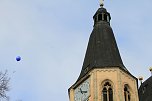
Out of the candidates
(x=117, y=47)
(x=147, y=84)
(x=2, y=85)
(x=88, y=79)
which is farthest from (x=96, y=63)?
(x=2, y=85)

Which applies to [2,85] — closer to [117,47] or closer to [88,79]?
[88,79]

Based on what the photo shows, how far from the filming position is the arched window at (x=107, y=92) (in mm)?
35550

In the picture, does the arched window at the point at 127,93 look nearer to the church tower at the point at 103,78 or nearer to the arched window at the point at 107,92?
the church tower at the point at 103,78

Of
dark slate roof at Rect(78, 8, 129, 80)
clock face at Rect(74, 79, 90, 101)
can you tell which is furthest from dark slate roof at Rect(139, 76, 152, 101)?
clock face at Rect(74, 79, 90, 101)

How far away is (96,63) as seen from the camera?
3769 cm

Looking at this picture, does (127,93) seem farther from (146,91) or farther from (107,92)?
(146,91)

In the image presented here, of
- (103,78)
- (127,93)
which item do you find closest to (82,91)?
(103,78)

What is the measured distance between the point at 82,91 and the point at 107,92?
2.05 meters

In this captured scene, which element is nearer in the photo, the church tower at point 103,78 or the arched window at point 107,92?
the arched window at point 107,92

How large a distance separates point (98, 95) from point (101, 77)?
1658 mm

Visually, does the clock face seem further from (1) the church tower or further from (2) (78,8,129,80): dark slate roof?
(2) (78,8,129,80): dark slate roof

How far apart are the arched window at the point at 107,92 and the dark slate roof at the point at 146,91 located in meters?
5.04

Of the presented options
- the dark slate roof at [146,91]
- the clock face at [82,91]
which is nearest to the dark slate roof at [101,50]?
the clock face at [82,91]

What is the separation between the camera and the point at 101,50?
130ft
